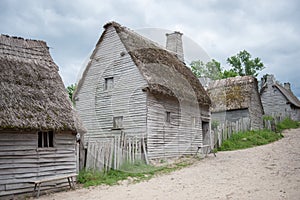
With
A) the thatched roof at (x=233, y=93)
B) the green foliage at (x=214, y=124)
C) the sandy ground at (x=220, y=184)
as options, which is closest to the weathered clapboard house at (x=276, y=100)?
the thatched roof at (x=233, y=93)

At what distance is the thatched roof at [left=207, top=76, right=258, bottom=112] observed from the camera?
94.5 ft

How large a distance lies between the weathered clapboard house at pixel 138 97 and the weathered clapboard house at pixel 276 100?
813 inches

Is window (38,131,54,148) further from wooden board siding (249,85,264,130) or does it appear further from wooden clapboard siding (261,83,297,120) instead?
wooden clapboard siding (261,83,297,120)

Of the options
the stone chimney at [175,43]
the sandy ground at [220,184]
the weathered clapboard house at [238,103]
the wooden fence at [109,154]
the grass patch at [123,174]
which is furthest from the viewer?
the weathered clapboard house at [238,103]

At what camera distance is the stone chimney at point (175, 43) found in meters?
25.2

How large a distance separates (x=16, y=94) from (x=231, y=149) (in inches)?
617

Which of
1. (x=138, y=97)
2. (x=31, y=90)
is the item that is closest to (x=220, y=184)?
(x=138, y=97)

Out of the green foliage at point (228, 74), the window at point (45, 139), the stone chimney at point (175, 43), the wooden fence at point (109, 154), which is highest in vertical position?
the green foliage at point (228, 74)

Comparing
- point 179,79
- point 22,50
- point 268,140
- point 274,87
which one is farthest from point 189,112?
point 274,87

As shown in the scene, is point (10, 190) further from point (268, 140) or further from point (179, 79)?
point (268, 140)

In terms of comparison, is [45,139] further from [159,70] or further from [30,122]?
[159,70]

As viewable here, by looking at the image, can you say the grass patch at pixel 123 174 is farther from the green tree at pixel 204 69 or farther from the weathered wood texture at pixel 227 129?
the green tree at pixel 204 69

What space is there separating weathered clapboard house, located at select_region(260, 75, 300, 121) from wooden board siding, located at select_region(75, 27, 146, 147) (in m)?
25.7

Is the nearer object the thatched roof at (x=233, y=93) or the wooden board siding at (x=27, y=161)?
the wooden board siding at (x=27, y=161)
